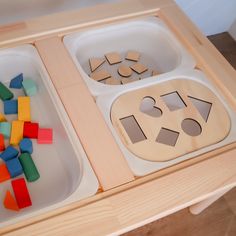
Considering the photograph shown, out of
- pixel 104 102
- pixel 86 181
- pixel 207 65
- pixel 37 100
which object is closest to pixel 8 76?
pixel 37 100

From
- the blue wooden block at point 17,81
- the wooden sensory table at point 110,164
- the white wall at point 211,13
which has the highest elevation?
the white wall at point 211,13

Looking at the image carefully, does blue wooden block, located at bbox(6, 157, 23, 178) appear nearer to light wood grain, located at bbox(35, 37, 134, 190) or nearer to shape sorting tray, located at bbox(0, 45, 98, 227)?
shape sorting tray, located at bbox(0, 45, 98, 227)

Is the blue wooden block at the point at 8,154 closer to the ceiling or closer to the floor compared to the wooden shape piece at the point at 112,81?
closer to the floor

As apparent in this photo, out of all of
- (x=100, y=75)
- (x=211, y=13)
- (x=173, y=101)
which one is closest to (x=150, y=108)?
(x=173, y=101)

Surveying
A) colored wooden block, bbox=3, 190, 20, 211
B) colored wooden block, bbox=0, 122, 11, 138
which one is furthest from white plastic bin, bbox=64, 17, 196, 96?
colored wooden block, bbox=3, 190, 20, 211

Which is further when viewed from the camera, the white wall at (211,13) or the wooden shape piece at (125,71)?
the white wall at (211,13)

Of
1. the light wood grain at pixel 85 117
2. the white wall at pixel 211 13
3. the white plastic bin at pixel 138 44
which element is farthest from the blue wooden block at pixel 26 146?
the white wall at pixel 211 13

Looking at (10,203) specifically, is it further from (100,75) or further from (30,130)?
(100,75)

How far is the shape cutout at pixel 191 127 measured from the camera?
71 cm

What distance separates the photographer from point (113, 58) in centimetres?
87

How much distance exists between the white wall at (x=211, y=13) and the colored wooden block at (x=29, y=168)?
1018 mm

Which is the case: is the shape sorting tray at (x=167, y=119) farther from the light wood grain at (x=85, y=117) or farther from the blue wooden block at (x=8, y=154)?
the blue wooden block at (x=8, y=154)

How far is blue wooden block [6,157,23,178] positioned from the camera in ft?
2.13

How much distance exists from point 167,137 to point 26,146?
30 centimetres
